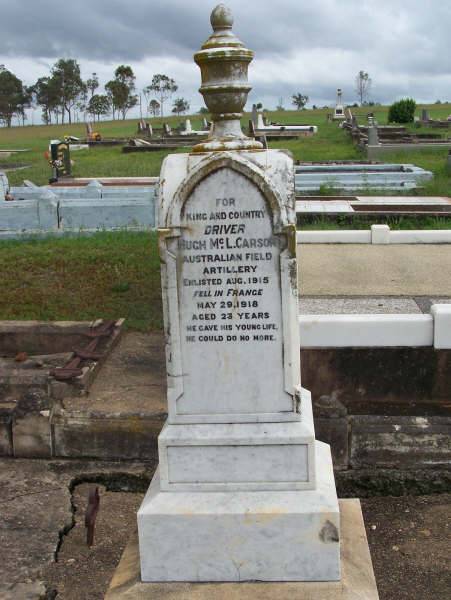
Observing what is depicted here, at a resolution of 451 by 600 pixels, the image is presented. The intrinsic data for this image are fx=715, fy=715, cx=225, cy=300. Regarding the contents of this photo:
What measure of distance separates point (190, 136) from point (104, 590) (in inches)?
1340

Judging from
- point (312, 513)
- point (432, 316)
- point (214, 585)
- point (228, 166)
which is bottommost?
point (214, 585)

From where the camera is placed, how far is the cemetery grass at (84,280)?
865 centimetres

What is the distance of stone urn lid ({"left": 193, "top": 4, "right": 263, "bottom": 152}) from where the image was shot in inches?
136

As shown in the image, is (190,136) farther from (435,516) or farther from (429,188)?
(435,516)

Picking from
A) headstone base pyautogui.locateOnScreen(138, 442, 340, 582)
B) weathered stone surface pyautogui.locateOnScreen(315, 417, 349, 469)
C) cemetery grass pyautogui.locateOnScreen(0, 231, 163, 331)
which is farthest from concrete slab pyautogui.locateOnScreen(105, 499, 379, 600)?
cemetery grass pyautogui.locateOnScreen(0, 231, 163, 331)

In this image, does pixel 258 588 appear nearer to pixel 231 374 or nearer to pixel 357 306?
pixel 231 374

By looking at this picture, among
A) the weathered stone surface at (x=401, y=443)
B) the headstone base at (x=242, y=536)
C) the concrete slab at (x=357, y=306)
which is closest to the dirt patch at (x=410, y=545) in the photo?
the weathered stone surface at (x=401, y=443)

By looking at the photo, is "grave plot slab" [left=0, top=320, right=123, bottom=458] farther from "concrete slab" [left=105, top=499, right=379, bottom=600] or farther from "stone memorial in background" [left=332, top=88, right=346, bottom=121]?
"stone memorial in background" [left=332, top=88, right=346, bottom=121]

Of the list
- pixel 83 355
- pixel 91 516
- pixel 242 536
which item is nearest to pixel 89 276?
pixel 83 355

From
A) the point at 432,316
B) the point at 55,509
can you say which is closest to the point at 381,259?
the point at 432,316

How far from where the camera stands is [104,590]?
13.2ft

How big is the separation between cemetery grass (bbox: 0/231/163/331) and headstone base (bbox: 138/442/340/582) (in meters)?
4.59

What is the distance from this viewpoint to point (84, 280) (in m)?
9.66

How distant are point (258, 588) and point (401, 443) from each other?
6.45 ft
